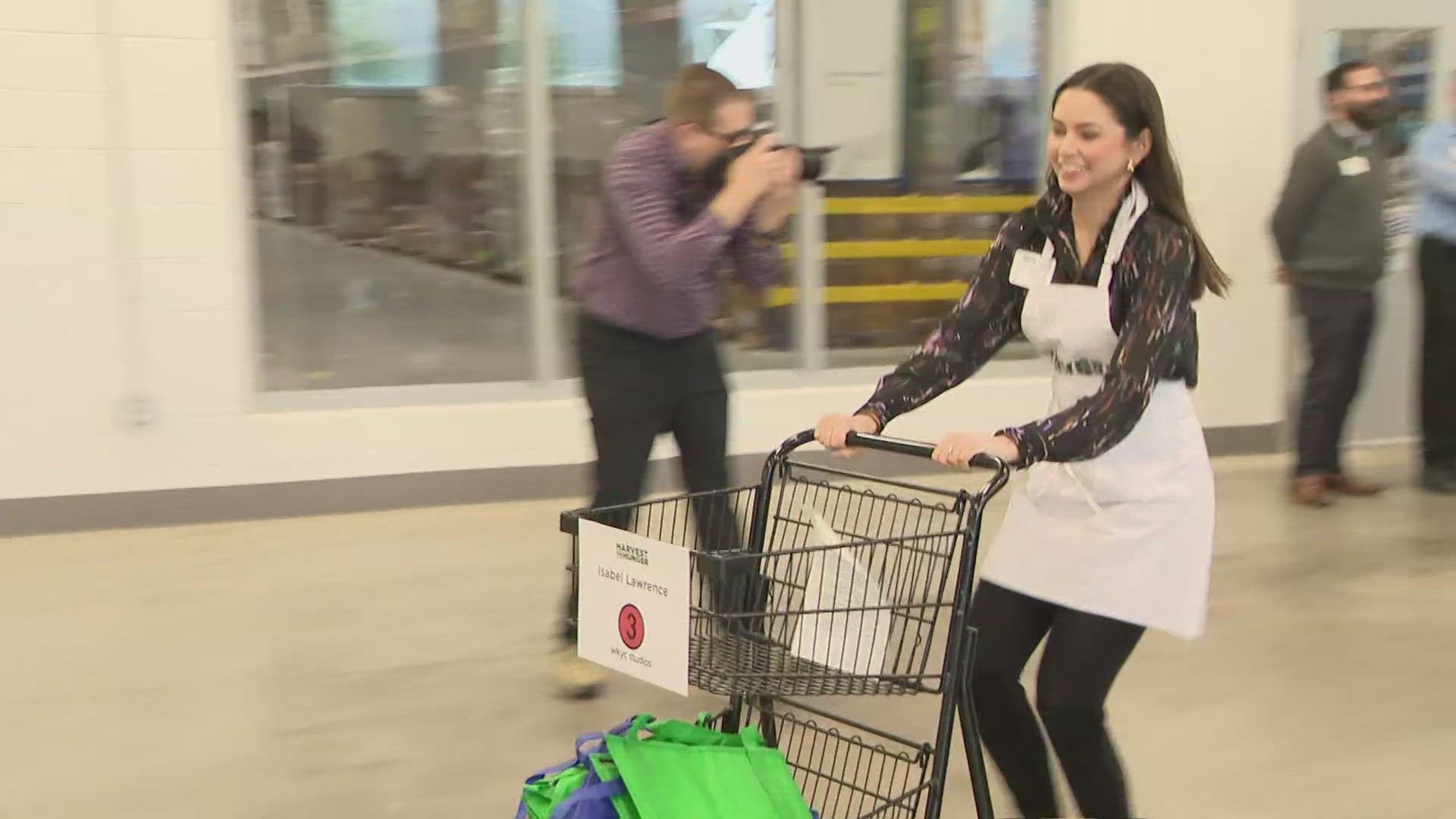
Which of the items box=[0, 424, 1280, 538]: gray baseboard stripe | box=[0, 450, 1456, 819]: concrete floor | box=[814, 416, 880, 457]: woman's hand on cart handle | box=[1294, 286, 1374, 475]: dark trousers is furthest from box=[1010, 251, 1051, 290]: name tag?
box=[1294, 286, 1374, 475]: dark trousers

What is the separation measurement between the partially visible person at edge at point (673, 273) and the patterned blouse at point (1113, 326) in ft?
2.45

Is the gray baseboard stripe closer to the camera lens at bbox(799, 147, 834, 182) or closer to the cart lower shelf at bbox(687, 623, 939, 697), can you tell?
the camera lens at bbox(799, 147, 834, 182)

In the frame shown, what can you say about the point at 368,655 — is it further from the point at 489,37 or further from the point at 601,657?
the point at 489,37

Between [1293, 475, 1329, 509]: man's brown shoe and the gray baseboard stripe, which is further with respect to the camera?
[1293, 475, 1329, 509]: man's brown shoe

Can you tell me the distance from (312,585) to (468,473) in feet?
3.90

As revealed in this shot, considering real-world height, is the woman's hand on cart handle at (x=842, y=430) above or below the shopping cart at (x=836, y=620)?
above

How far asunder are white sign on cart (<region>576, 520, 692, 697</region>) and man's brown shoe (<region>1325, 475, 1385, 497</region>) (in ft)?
14.8

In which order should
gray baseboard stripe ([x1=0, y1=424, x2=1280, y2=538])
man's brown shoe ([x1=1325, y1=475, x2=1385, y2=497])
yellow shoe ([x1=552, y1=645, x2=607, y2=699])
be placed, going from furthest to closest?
1. man's brown shoe ([x1=1325, y1=475, x2=1385, y2=497])
2. gray baseboard stripe ([x1=0, y1=424, x2=1280, y2=538])
3. yellow shoe ([x1=552, y1=645, x2=607, y2=699])

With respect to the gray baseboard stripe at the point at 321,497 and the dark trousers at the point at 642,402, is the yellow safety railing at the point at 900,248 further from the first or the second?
the dark trousers at the point at 642,402

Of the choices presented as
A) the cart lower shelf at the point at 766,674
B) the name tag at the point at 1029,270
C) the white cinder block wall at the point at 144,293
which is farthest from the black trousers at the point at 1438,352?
the cart lower shelf at the point at 766,674

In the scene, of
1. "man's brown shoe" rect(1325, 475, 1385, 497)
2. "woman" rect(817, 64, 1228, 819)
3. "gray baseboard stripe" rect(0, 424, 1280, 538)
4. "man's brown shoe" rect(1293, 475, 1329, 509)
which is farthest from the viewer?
"man's brown shoe" rect(1325, 475, 1385, 497)

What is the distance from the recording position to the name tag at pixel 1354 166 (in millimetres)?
5285

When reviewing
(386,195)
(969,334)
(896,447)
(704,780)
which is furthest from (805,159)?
(386,195)

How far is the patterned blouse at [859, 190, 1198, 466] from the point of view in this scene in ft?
6.68
